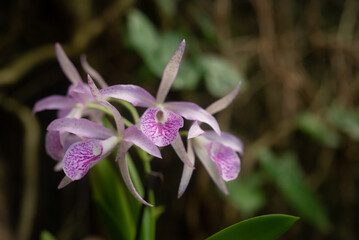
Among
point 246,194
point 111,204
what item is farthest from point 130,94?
point 246,194

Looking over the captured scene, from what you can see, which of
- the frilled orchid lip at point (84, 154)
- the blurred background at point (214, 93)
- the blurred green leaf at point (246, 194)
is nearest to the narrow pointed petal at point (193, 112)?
the frilled orchid lip at point (84, 154)

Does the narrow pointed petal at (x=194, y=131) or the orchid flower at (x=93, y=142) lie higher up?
the orchid flower at (x=93, y=142)

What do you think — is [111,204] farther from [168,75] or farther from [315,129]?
[315,129]

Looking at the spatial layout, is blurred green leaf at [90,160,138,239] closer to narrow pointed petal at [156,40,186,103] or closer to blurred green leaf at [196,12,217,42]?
narrow pointed petal at [156,40,186,103]

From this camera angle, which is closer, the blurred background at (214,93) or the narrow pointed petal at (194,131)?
the narrow pointed petal at (194,131)

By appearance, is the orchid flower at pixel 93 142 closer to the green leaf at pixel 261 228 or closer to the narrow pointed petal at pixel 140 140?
the narrow pointed petal at pixel 140 140

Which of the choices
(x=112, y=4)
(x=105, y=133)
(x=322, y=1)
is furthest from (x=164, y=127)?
(x=322, y=1)

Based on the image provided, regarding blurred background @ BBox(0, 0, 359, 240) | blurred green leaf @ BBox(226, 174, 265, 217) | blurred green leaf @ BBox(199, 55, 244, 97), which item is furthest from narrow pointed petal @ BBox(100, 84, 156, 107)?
blurred green leaf @ BBox(226, 174, 265, 217)
